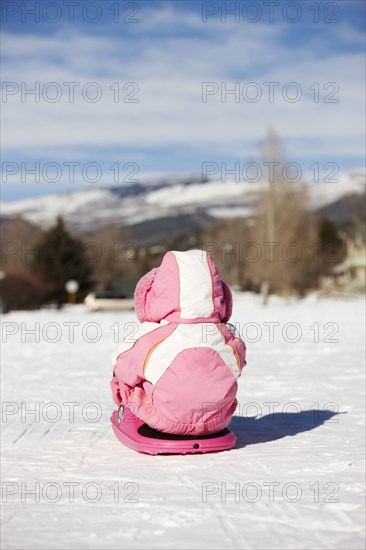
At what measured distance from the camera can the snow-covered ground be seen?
3.73m

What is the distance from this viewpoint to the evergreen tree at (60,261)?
181 ft

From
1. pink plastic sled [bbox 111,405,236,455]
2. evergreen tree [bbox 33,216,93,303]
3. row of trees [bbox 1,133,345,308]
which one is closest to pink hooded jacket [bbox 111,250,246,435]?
pink plastic sled [bbox 111,405,236,455]

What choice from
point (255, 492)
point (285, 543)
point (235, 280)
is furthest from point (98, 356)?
point (235, 280)

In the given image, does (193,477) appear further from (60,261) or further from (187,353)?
(60,261)

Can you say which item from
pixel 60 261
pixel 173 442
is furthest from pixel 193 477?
pixel 60 261

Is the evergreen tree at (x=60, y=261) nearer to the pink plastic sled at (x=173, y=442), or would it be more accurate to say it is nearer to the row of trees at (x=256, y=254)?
the row of trees at (x=256, y=254)

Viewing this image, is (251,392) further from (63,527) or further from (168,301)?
(63,527)

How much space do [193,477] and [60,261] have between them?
52640 mm

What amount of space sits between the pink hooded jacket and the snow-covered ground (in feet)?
1.10

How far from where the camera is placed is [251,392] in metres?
9.27

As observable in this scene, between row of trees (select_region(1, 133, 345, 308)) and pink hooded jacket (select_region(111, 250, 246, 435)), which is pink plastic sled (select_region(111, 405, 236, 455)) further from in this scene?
row of trees (select_region(1, 133, 345, 308))

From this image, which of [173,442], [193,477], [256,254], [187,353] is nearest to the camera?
[193,477]

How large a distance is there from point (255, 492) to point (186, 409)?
1038 millimetres

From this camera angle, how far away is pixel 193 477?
16.3ft
